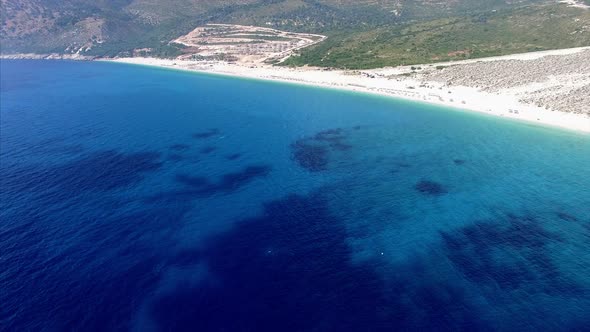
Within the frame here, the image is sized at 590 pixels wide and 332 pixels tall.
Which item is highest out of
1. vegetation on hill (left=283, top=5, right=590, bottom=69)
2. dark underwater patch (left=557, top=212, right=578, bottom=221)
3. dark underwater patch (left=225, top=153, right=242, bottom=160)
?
vegetation on hill (left=283, top=5, right=590, bottom=69)

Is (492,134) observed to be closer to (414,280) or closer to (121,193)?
(414,280)

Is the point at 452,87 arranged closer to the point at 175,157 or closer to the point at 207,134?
the point at 207,134

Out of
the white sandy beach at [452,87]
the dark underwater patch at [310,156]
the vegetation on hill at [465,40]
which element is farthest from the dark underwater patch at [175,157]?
the vegetation on hill at [465,40]

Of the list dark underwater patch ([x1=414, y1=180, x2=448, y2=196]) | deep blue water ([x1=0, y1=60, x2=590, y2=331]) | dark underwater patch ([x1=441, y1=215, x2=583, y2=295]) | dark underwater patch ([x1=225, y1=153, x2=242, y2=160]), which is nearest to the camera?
deep blue water ([x1=0, y1=60, x2=590, y2=331])

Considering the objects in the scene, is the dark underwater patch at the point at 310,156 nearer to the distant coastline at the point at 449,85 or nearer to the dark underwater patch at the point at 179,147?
the dark underwater patch at the point at 179,147

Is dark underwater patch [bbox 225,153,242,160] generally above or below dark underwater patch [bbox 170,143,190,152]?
above

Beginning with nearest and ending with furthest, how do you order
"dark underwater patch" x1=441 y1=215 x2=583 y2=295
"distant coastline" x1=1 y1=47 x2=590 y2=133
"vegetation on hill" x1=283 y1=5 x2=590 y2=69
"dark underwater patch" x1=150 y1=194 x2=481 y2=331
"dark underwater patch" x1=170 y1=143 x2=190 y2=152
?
1. "dark underwater patch" x1=150 y1=194 x2=481 y2=331
2. "dark underwater patch" x1=441 y1=215 x2=583 y2=295
3. "dark underwater patch" x1=170 y1=143 x2=190 y2=152
4. "distant coastline" x1=1 y1=47 x2=590 y2=133
5. "vegetation on hill" x1=283 y1=5 x2=590 y2=69

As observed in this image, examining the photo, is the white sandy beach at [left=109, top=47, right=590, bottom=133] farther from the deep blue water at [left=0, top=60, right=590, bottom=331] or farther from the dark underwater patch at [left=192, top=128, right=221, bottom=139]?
the dark underwater patch at [left=192, top=128, right=221, bottom=139]

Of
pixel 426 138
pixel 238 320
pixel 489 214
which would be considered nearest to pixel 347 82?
pixel 426 138

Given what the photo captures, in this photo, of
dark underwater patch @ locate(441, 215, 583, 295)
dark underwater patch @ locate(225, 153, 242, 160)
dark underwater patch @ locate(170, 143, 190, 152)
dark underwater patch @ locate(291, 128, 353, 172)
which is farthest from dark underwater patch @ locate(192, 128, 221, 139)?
dark underwater patch @ locate(441, 215, 583, 295)
